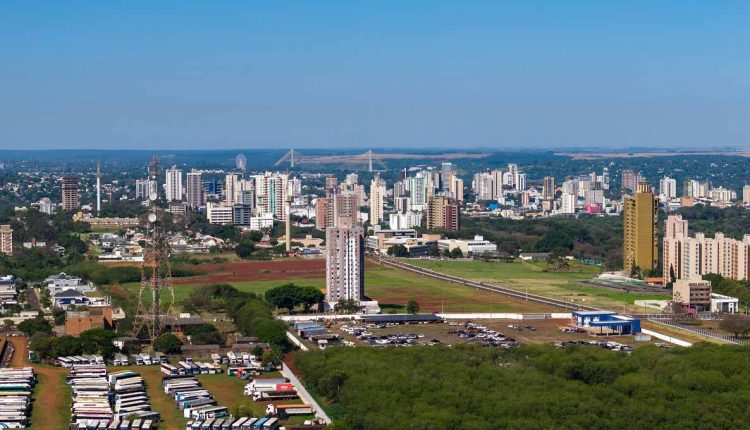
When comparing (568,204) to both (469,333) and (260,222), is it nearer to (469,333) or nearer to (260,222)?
(260,222)

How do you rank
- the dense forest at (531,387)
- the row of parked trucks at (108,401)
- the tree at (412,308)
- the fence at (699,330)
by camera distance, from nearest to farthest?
the dense forest at (531,387) → the row of parked trucks at (108,401) → the fence at (699,330) → the tree at (412,308)

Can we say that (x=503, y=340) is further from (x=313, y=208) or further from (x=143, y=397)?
(x=313, y=208)

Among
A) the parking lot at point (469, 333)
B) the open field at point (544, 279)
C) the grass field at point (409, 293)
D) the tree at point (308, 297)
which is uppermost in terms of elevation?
the tree at point (308, 297)

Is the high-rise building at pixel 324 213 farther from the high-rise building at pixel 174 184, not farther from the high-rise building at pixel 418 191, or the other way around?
the high-rise building at pixel 174 184

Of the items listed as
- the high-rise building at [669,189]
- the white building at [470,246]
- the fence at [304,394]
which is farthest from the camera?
the high-rise building at [669,189]

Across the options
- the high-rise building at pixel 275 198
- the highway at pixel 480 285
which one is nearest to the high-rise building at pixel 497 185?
the high-rise building at pixel 275 198

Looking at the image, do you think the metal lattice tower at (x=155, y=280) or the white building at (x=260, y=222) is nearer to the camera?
the metal lattice tower at (x=155, y=280)

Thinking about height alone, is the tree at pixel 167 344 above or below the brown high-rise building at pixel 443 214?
below
